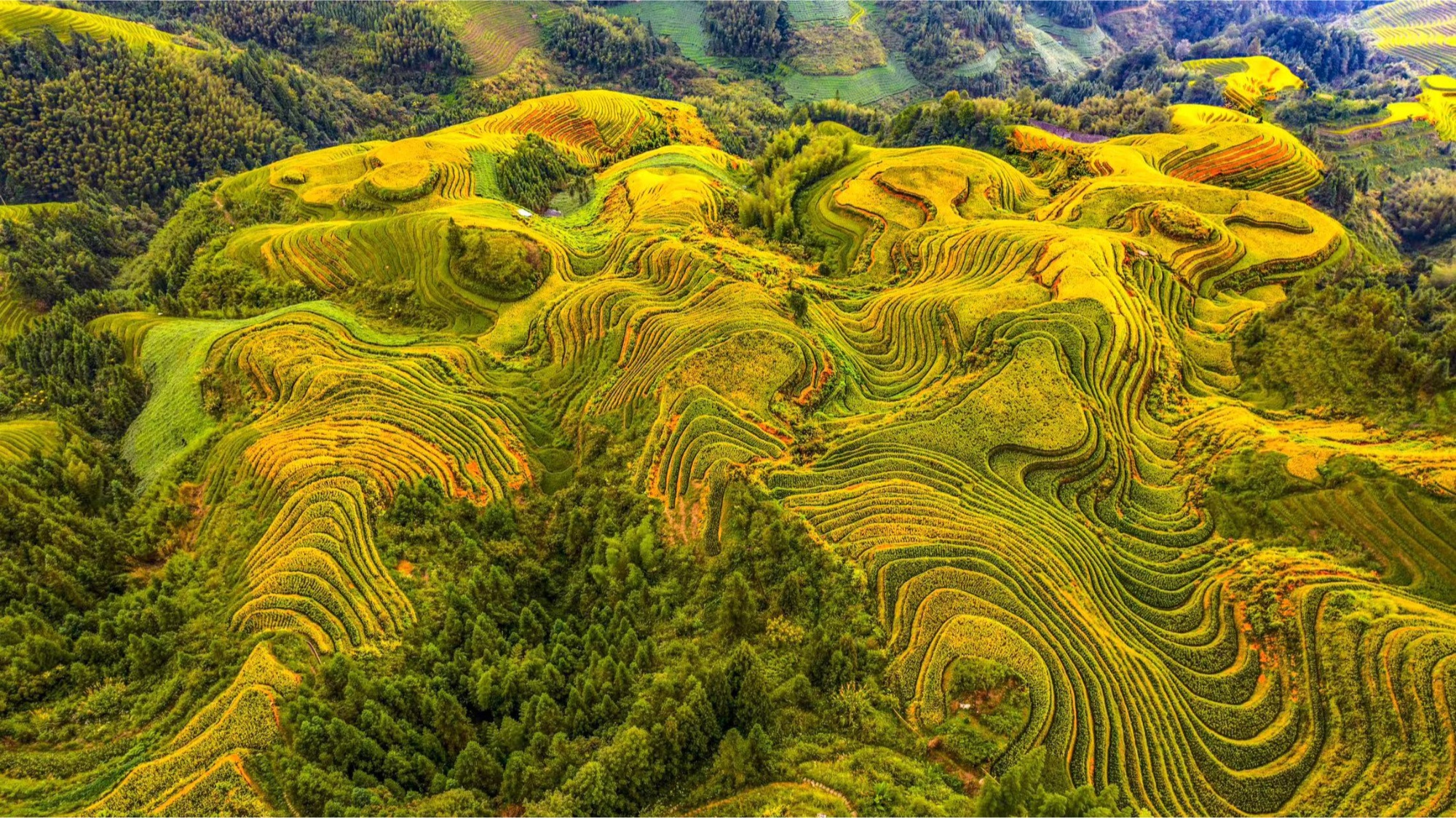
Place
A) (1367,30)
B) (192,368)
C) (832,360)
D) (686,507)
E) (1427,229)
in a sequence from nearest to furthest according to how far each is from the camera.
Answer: (686,507) < (832,360) < (192,368) < (1427,229) < (1367,30)

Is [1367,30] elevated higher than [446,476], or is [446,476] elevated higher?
[1367,30]

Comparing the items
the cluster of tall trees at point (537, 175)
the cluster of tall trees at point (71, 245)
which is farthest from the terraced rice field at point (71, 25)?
the cluster of tall trees at point (537, 175)

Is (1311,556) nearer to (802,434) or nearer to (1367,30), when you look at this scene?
(802,434)

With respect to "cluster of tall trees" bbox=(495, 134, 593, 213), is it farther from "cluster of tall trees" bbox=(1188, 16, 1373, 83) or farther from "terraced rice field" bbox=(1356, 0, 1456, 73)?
"terraced rice field" bbox=(1356, 0, 1456, 73)

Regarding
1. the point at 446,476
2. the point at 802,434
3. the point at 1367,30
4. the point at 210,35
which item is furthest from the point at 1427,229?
the point at 210,35

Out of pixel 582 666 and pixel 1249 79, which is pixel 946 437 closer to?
pixel 582 666
